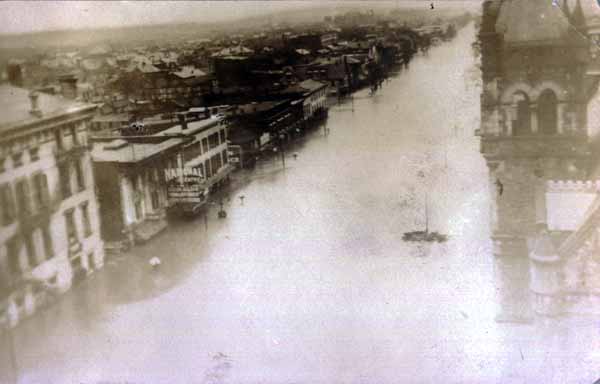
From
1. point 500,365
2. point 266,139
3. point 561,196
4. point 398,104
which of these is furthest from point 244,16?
point 500,365

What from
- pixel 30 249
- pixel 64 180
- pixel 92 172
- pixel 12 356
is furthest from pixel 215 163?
pixel 12 356

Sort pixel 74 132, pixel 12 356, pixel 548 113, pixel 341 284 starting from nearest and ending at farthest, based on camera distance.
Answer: pixel 548 113 → pixel 341 284 → pixel 74 132 → pixel 12 356

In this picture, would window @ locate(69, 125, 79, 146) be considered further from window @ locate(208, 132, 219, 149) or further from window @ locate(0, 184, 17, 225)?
window @ locate(208, 132, 219, 149)

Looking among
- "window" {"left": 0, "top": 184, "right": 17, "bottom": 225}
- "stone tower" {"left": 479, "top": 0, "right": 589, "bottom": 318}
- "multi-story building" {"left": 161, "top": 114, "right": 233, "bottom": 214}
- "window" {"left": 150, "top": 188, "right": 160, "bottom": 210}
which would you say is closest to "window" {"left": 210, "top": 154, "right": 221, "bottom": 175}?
"multi-story building" {"left": 161, "top": 114, "right": 233, "bottom": 214}

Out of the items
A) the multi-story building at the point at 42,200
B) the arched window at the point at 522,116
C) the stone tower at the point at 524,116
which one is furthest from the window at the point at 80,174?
the arched window at the point at 522,116

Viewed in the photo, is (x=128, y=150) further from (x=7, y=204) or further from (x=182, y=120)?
(x=7, y=204)

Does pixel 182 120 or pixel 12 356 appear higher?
pixel 182 120

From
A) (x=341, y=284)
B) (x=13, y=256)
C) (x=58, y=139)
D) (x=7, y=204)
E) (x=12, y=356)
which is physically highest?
(x=58, y=139)
